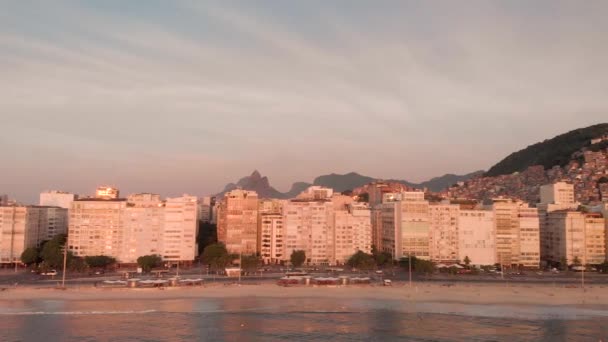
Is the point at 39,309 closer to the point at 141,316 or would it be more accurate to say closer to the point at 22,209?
the point at 141,316

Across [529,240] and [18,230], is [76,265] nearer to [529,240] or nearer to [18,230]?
[18,230]

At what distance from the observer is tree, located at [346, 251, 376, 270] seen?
296 feet

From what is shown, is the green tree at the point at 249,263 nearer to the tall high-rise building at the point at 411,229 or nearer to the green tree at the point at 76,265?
the green tree at the point at 76,265

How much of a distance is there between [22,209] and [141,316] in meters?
59.8

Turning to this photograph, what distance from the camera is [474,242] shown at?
93750mm

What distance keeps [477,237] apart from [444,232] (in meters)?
5.46

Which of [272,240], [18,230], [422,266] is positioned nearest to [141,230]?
[18,230]

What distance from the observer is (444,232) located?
94312 millimetres

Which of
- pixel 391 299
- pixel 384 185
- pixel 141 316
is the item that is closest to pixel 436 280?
pixel 391 299

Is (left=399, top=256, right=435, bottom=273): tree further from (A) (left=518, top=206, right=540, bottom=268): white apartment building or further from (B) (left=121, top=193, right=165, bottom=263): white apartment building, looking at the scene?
(B) (left=121, top=193, right=165, bottom=263): white apartment building

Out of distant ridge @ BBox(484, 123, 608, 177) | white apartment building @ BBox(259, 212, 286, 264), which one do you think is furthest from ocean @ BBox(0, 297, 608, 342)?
distant ridge @ BBox(484, 123, 608, 177)

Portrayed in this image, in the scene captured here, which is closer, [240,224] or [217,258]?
[217,258]

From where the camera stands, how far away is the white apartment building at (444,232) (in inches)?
3676

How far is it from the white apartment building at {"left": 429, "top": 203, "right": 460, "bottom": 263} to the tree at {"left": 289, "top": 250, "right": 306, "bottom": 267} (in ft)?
69.1
